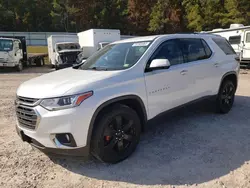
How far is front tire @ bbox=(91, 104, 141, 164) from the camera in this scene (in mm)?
3102

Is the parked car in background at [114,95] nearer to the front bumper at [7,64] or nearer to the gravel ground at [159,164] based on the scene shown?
the gravel ground at [159,164]

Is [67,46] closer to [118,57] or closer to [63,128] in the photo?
[118,57]

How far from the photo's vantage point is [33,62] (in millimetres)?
20844

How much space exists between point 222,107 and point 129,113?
287 cm

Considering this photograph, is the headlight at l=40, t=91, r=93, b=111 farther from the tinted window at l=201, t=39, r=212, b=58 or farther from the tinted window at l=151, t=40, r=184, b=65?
the tinted window at l=201, t=39, r=212, b=58

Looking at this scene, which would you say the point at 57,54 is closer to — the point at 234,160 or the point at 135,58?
the point at 135,58

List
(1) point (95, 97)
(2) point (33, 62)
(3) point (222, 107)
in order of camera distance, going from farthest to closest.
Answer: (2) point (33, 62) < (3) point (222, 107) < (1) point (95, 97)

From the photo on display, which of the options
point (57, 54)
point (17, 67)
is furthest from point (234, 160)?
point (17, 67)

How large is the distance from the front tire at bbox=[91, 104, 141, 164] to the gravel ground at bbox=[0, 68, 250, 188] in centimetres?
17

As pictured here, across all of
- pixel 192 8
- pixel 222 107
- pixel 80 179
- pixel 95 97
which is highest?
pixel 192 8

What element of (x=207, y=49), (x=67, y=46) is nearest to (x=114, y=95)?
(x=207, y=49)

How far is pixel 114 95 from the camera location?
316cm

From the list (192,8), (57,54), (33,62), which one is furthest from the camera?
(192,8)

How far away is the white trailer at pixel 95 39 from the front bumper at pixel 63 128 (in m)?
14.2
